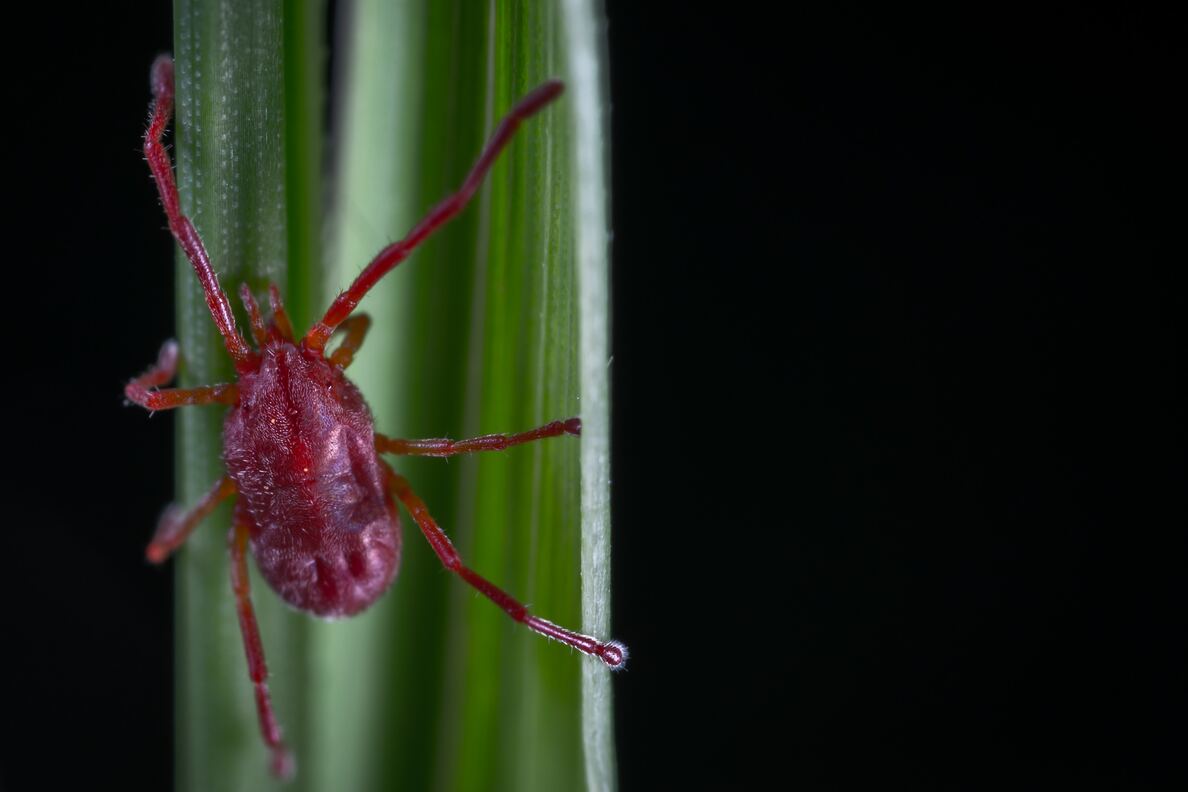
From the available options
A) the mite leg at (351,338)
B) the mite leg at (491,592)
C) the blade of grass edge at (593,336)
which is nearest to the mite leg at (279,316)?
the mite leg at (351,338)

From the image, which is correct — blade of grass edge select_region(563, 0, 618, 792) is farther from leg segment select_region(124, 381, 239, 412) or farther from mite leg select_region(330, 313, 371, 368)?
leg segment select_region(124, 381, 239, 412)

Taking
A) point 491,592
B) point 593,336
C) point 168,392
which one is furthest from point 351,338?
point 593,336

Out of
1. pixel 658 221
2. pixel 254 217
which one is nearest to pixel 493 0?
pixel 254 217

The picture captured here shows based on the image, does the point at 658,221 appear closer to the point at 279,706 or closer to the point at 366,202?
the point at 366,202

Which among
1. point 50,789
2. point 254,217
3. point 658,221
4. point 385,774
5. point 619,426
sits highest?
point 658,221

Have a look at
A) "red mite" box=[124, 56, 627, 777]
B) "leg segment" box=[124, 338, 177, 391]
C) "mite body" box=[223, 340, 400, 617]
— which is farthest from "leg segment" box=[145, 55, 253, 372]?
"leg segment" box=[124, 338, 177, 391]

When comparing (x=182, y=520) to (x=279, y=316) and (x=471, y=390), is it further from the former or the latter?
(x=471, y=390)

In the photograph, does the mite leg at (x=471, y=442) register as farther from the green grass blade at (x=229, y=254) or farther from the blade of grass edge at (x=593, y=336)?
the green grass blade at (x=229, y=254)
